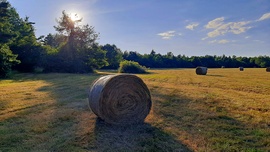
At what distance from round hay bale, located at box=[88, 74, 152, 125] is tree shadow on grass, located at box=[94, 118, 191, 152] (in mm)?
243

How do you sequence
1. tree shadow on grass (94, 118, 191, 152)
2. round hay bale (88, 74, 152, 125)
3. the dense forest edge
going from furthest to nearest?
1. the dense forest edge
2. round hay bale (88, 74, 152, 125)
3. tree shadow on grass (94, 118, 191, 152)

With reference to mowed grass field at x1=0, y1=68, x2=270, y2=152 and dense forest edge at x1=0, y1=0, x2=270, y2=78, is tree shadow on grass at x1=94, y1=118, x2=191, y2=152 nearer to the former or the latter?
mowed grass field at x1=0, y1=68, x2=270, y2=152

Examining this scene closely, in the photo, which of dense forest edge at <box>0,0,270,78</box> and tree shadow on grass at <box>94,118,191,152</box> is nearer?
tree shadow on grass at <box>94,118,191,152</box>

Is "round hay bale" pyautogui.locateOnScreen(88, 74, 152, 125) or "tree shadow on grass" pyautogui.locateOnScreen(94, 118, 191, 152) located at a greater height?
"round hay bale" pyautogui.locateOnScreen(88, 74, 152, 125)

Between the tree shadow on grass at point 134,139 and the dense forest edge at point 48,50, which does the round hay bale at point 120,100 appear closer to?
the tree shadow on grass at point 134,139

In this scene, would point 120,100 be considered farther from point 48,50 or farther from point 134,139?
Answer: point 48,50

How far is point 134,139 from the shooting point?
4.29 metres

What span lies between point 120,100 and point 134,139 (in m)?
1.41

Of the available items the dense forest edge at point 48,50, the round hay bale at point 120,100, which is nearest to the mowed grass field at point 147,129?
the round hay bale at point 120,100

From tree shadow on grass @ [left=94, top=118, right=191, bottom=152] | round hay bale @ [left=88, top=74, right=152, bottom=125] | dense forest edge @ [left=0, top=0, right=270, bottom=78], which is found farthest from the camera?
dense forest edge @ [left=0, top=0, right=270, bottom=78]

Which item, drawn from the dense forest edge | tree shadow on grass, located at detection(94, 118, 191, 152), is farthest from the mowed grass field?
the dense forest edge

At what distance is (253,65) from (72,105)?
69.9m

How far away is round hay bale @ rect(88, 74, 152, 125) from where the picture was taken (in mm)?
5266

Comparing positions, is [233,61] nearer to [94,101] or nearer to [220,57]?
[220,57]
